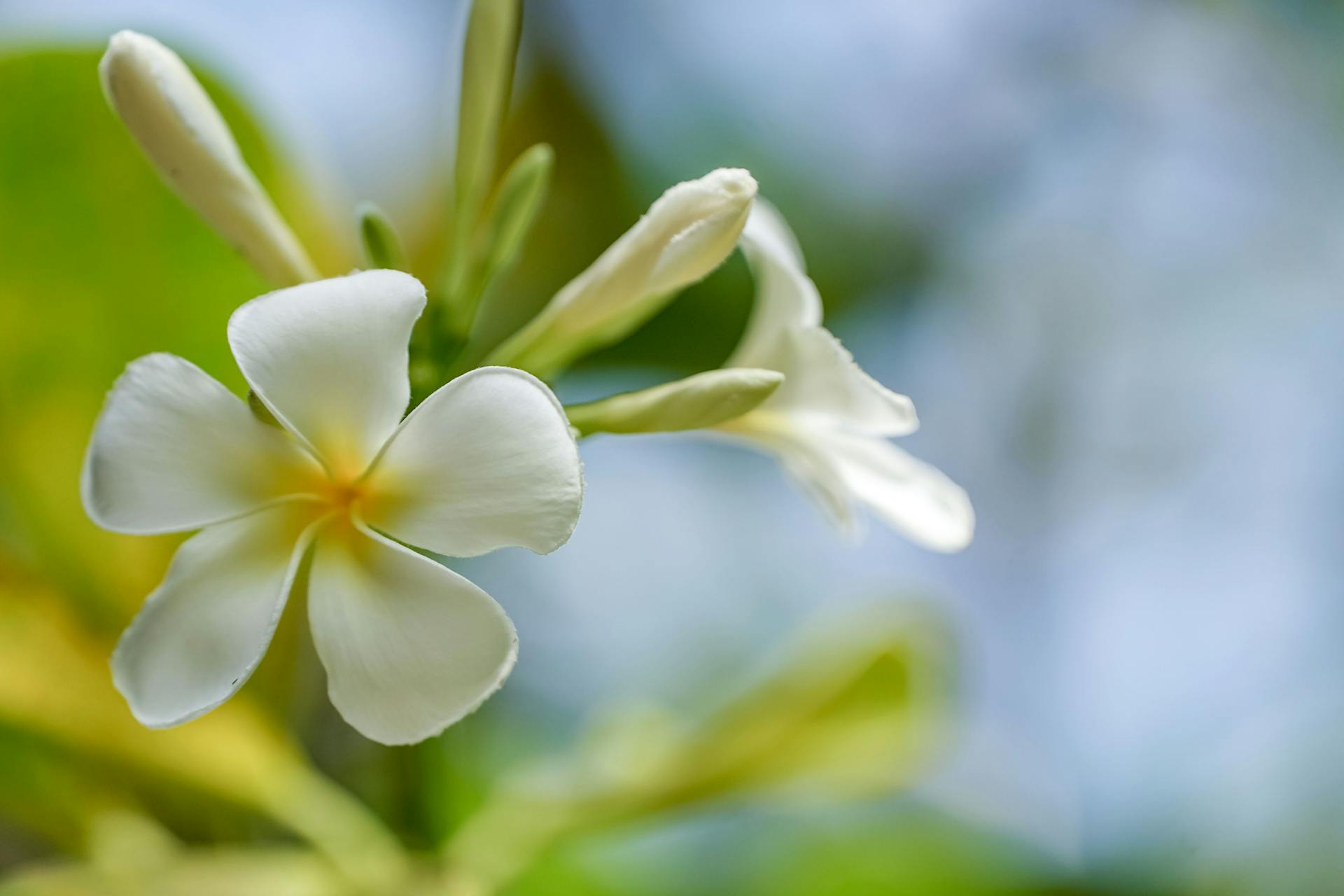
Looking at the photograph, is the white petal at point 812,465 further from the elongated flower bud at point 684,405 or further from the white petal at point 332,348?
the white petal at point 332,348

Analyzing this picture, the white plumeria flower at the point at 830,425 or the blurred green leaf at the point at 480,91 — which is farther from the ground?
the blurred green leaf at the point at 480,91

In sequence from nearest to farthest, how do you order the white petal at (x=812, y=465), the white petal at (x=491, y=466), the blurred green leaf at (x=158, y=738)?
the white petal at (x=491, y=466), the white petal at (x=812, y=465), the blurred green leaf at (x=158, y=738)

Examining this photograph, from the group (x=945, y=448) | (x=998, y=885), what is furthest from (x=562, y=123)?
(x=998, y=885)

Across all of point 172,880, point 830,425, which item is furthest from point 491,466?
point 172,880

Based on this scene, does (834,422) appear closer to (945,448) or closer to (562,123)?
(562,123)

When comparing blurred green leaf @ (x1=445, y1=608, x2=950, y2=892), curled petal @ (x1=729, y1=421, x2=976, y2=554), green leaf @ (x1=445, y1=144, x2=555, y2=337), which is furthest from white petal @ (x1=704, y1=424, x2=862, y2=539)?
blurred green leaf @ (x1=445, y1=608, x2=950, y2=892)

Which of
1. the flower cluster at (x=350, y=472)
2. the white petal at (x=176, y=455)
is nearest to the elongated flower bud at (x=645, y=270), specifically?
the flower cluster at (x=350, y=472)
